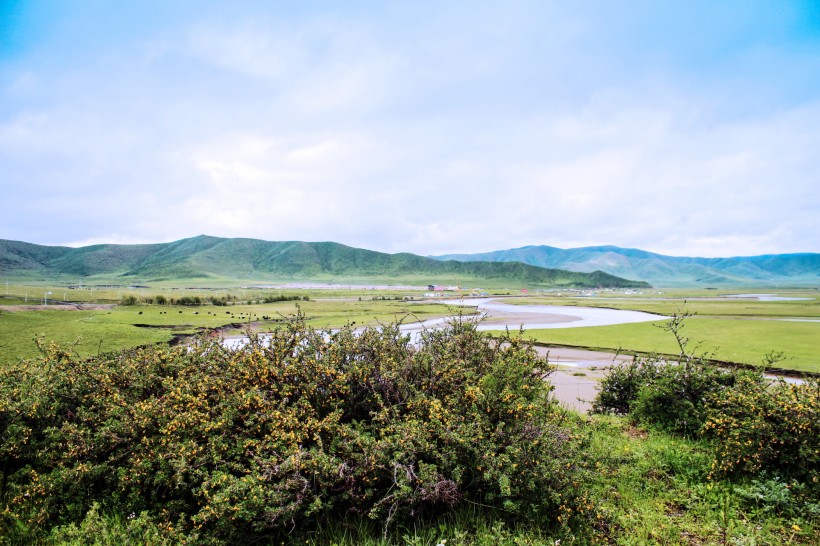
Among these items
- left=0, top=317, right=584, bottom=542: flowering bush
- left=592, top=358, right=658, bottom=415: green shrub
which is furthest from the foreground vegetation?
left=592, top=358, right=658, bottom=415: green shrub

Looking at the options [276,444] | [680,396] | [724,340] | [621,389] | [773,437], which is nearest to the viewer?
[276,444]

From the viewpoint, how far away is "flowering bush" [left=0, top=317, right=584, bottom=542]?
12.3 ft

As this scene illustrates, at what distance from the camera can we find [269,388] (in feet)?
16.1

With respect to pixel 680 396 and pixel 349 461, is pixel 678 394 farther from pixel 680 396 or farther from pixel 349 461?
pixel 349 461

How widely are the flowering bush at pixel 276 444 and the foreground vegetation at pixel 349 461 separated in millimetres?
23

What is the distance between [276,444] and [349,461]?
2.47 ft

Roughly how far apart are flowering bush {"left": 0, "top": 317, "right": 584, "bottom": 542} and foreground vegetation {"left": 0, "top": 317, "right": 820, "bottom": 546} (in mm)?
23

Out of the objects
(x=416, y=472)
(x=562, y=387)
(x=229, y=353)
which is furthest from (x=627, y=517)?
(x=562, y=387)

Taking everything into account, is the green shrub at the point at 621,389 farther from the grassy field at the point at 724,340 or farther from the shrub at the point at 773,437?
the grassy field at the point at 724,340

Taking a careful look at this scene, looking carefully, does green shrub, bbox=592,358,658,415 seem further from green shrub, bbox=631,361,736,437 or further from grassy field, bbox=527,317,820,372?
grassy field, bbox=527,317,820,372

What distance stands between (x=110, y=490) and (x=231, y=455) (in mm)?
1514

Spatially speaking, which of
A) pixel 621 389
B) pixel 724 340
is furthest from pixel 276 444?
pixel 724 340

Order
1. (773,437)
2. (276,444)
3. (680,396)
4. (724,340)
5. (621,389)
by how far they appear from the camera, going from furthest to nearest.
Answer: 1. (724,340)
2. (621,389)
3. (680,396)
4. (773,437)
5. (276,444)

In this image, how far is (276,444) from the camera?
393 cm
